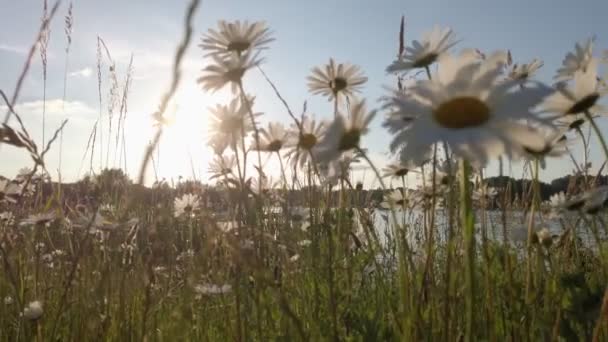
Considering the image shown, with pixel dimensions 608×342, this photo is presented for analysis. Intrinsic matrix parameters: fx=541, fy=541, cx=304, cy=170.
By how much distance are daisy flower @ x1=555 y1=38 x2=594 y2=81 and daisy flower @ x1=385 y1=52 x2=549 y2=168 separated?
85 cm

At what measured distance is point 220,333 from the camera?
73.3 inches

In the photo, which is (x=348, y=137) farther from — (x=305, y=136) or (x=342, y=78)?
(x=342, y=78)

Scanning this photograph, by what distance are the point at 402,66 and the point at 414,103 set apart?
2.20 feet

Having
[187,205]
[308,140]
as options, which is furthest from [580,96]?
[187,205]

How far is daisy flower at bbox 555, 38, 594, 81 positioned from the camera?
5.15 ft

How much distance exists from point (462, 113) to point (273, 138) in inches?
44.6

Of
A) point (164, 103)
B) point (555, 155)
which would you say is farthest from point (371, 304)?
point (164, 103)

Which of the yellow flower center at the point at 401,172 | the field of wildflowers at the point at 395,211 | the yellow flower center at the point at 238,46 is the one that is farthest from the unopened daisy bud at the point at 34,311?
the yellow flower center at the point at 401,172

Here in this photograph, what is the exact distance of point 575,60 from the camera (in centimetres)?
166

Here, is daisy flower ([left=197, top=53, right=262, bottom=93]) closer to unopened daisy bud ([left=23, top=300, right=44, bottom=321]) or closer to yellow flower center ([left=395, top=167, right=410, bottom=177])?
unopened daisy bud ([left=23, top=300, right=44, bottom=321])

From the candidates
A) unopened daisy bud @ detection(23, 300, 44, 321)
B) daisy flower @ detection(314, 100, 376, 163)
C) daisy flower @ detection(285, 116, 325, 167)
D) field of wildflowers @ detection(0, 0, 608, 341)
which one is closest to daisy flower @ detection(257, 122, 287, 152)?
field of wildflowers @ detection(0, 0, 608, 341)

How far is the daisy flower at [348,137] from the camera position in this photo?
1.15 meters

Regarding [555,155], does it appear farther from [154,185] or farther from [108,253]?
[154,185]

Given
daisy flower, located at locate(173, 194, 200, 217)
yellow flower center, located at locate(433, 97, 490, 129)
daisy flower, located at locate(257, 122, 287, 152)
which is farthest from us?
daisy flower, located at locate(173, 194, 200, 217)
